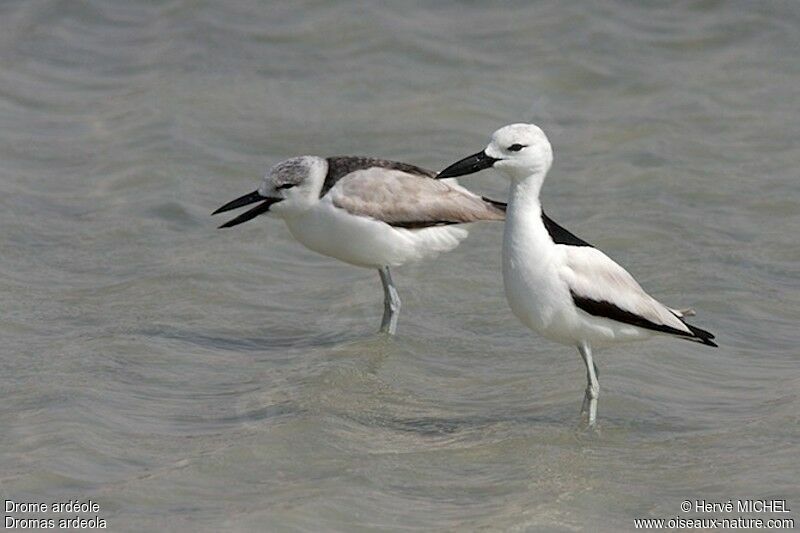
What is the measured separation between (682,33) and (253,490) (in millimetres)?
9986

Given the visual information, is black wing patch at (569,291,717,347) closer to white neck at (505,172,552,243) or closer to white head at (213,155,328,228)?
white neck at (505,172,552,243)

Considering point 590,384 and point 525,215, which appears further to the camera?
point 590,384

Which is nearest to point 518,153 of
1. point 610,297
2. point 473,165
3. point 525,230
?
point 473,165

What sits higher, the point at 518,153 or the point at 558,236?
the point at 518,153

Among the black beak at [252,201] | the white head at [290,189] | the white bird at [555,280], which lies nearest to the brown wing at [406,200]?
the white head at [290,189]

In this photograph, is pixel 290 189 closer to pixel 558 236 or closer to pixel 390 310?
pixel 390 310

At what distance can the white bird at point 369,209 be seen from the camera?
985 centimetres

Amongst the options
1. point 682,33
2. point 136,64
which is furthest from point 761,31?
point 136,64

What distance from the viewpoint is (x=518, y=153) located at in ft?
26.4

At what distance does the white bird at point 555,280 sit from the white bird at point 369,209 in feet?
6.02

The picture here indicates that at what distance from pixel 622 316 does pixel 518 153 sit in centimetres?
97

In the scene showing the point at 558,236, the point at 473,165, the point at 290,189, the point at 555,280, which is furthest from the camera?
the point at 290,189

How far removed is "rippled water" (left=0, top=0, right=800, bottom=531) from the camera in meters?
7.38

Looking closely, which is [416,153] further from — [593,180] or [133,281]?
[133,281]
